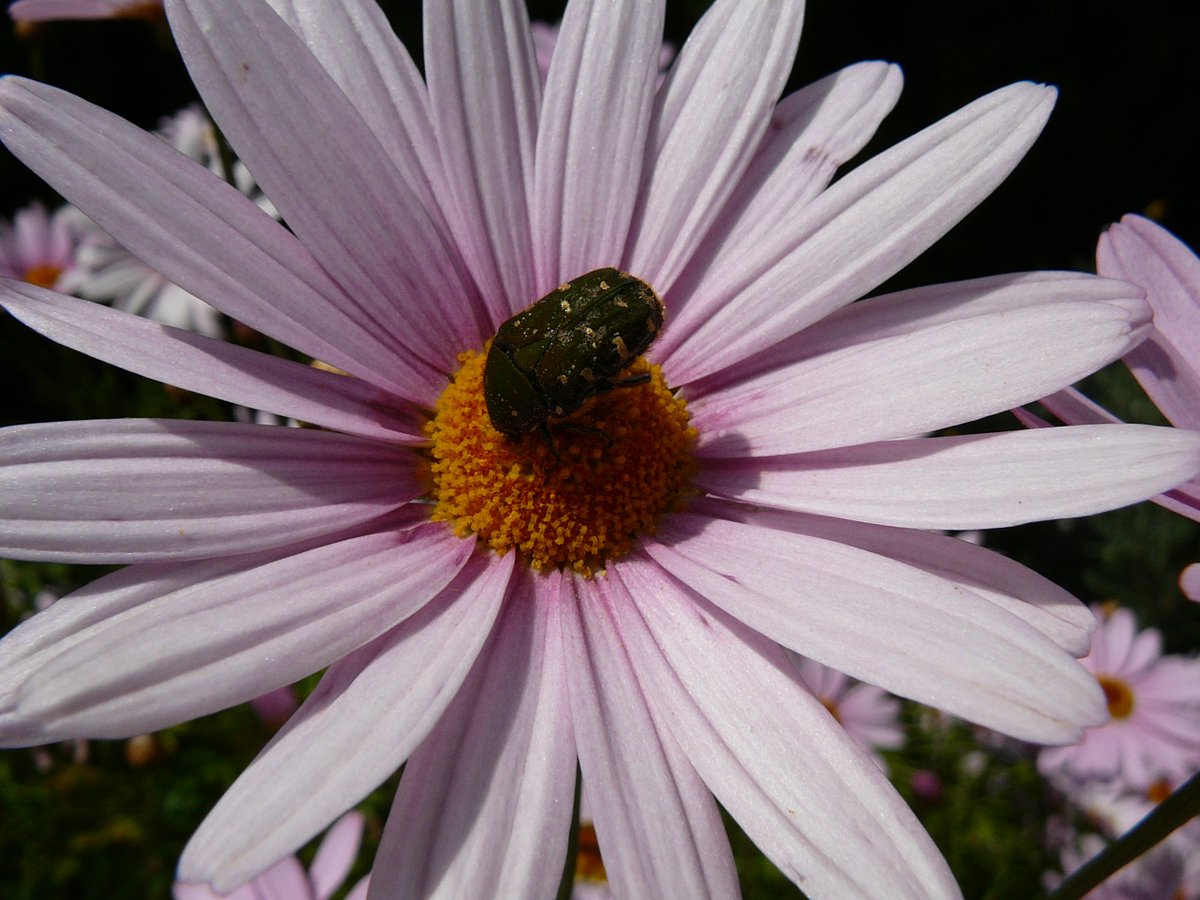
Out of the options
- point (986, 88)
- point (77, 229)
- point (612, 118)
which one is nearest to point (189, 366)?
point (612, 118)

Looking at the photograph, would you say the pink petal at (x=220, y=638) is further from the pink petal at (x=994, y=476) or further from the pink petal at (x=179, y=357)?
the pink petal at (x=994, y=476)

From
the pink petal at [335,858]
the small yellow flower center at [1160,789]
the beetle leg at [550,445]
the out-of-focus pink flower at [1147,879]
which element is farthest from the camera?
the small yellow flower center at [1160,789]

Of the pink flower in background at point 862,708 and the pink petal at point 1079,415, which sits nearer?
the pink petal at point 1079,415

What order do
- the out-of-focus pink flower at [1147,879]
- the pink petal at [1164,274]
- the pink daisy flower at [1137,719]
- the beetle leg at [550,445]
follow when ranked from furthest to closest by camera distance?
1. the pink daisy flower at [1137,719]
2. the out-of-focus pink flower at [1147,879]
3. the beetle leg at [550,445]
4. the pink petal at [1164,274]

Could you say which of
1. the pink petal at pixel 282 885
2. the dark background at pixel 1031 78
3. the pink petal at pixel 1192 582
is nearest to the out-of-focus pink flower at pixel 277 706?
the pink petal at pixel 282 885

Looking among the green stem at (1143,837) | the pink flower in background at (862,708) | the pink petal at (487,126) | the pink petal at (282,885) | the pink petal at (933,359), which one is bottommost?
the pink flower in background at (862,708)

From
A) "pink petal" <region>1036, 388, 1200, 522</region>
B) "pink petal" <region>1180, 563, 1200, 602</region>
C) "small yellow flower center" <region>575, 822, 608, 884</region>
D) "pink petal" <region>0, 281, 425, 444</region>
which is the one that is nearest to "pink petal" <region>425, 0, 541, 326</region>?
"pink petal" <region>0, 281, 425, 444</region>

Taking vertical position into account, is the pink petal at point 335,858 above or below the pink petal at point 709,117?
below
